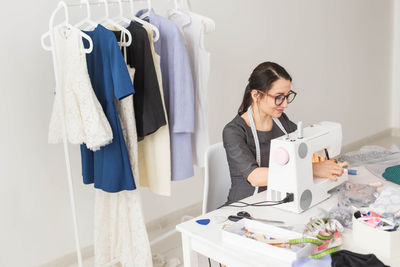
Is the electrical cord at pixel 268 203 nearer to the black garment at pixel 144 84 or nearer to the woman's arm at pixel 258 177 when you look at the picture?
the woman's arm at pixel 258 177

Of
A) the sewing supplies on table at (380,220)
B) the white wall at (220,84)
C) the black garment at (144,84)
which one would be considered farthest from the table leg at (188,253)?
the white wall at (220,84)

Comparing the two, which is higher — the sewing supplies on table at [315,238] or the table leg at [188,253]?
the sewing supplies on table at [315,238]

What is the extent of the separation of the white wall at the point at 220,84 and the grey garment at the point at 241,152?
3.85 feet

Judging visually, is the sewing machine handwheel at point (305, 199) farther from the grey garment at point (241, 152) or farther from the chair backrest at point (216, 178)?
the chair backrest at point (216, 178)

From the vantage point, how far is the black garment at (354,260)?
1.29m

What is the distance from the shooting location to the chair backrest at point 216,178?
2.17m

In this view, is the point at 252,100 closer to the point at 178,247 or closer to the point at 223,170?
the point at 223,170

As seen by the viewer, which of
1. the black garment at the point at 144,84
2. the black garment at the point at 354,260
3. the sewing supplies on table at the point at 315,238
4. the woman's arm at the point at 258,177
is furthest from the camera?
the black garment at the point at 144,84

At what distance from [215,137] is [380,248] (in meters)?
2.42

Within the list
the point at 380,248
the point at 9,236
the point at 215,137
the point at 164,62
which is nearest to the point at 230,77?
the point at 215,137

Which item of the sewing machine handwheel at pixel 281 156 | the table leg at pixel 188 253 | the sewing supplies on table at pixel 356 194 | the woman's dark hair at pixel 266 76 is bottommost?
the table leg at pixel 188 253

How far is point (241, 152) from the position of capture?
207cm

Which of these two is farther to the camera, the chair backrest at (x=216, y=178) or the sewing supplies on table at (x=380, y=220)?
the chair backrest at (x=216, y=178)

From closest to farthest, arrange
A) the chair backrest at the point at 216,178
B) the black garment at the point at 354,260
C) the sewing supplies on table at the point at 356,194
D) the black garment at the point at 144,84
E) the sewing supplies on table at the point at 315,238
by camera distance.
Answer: the black garment at the point at 354,260
the sewing supplies on table at the point at 315,238
the sewing supplies on table at the point at 356,194
the chair backrest at the point at 216,178
the black garment at the point at 144,84
